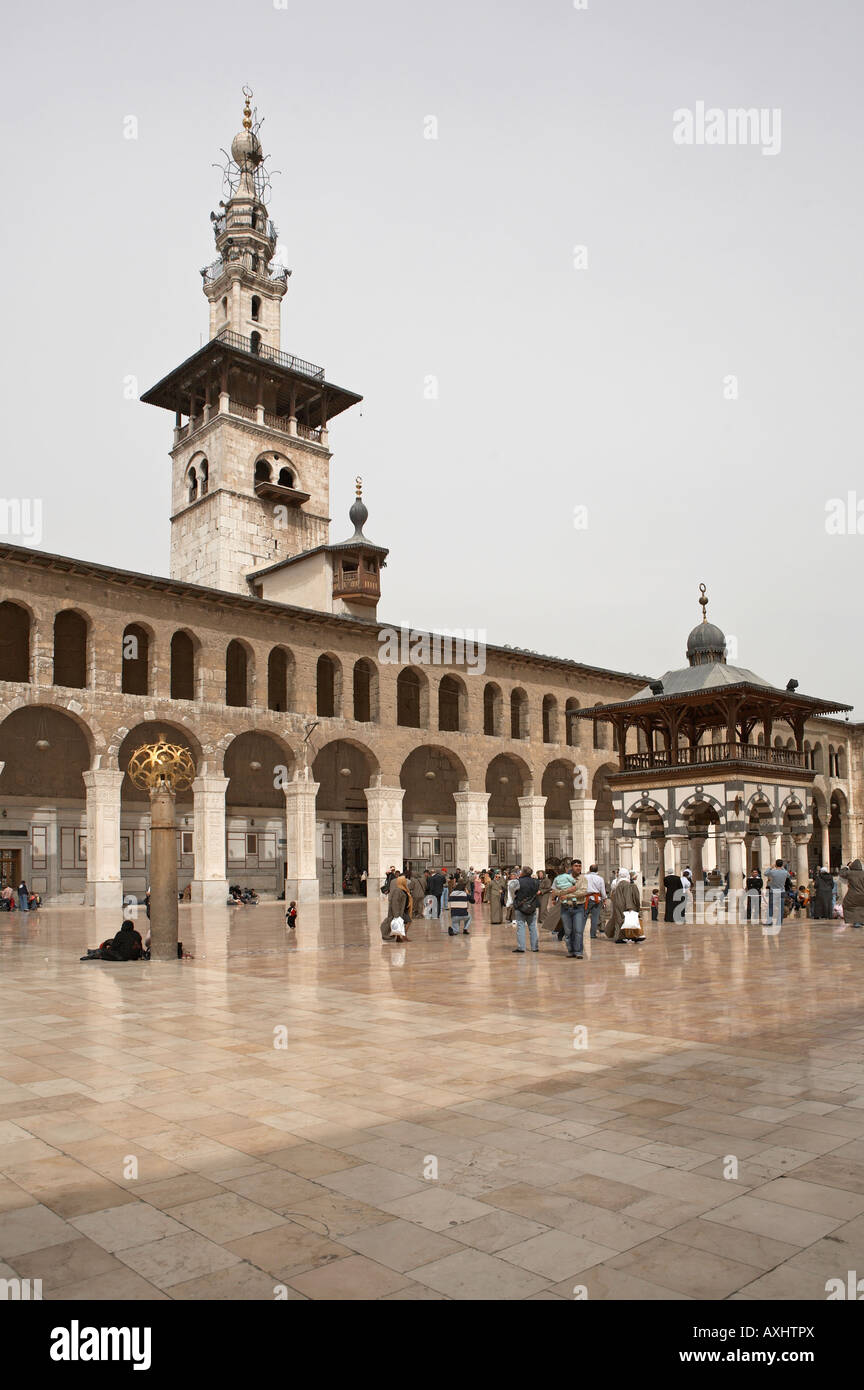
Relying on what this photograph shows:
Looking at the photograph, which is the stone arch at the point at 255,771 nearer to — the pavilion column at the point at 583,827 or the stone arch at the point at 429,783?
the stone arch at the point at 429,783

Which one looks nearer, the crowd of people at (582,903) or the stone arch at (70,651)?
the crowd of people at (582,903)

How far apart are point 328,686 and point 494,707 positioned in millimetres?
6871

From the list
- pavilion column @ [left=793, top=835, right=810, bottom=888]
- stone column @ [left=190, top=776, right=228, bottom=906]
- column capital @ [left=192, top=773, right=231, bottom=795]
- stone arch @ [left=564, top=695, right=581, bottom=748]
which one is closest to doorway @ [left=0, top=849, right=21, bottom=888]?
stone column @ [left=190, top=776, right=228, bottom=906]

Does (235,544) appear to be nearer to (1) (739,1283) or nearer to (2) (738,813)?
(2) (738,813)

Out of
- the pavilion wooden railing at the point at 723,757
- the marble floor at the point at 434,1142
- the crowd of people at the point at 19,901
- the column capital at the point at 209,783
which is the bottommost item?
the crowd of people at the point at 19,901

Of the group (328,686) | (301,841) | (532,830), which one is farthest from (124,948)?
(532,830)

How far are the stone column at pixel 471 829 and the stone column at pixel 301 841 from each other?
701 centimetres

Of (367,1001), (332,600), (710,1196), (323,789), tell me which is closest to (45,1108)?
(710,1196)

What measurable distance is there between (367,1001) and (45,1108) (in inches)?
176

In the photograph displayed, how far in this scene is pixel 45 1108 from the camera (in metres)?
5.70

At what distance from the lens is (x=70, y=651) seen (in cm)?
3067

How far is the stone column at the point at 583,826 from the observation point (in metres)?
41.8

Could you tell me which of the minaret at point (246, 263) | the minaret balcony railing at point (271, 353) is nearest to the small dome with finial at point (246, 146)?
the minaret at point (246, 263)

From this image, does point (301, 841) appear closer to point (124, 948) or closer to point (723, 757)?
point (723, 757)
